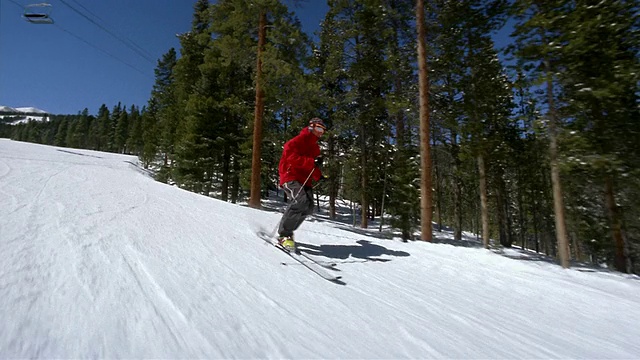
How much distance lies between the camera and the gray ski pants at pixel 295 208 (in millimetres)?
4613

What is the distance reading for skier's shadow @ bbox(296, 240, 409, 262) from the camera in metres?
4.53

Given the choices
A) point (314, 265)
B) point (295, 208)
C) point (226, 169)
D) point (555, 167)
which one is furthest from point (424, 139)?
point (226, 169)

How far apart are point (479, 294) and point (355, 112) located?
1536 centimetres

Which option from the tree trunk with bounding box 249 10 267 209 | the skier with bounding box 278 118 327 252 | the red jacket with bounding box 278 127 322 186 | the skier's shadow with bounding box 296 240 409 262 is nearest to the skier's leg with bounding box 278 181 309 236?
the skier with bounding box 278 118 327 252

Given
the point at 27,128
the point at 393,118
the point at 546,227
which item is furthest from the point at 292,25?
the point at 27,128

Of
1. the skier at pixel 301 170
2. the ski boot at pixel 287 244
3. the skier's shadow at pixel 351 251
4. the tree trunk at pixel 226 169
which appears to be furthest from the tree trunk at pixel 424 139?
the tree trunk at pixel 226 169

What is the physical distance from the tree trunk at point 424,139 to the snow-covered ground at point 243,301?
434cm

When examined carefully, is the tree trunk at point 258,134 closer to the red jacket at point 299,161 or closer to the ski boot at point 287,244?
the red jacket at point 299,161

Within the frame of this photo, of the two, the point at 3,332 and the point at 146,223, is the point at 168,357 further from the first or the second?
the point at 146,223

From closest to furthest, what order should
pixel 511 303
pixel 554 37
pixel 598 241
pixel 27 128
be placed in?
1. pixel 511 303
2. pixel 554 37
3. pixel 598 241
4. pixel 27 128

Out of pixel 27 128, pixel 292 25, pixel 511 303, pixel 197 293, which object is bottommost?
pixel 511 303

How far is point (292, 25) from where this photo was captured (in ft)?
39.5

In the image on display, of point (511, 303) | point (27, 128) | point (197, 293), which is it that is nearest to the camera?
point (197, 293)

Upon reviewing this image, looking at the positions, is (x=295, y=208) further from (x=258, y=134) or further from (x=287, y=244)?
(x=258, y=134)
